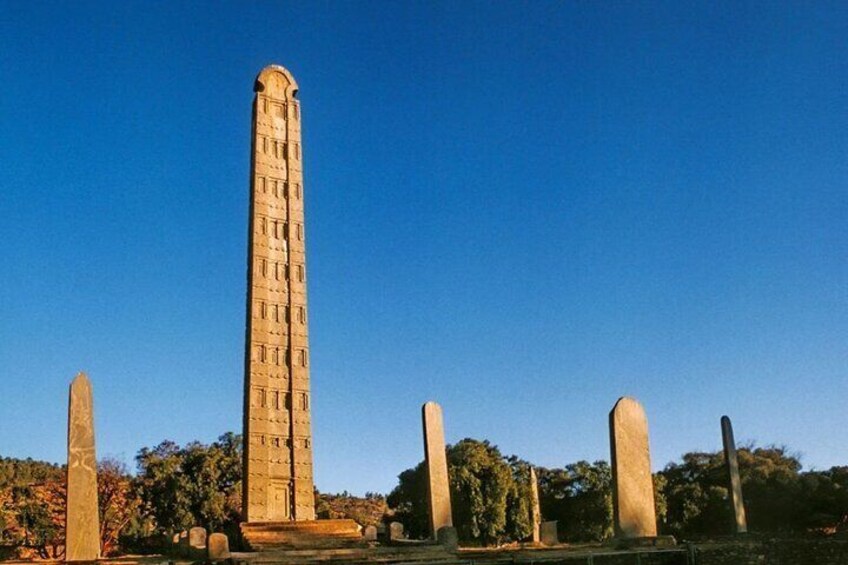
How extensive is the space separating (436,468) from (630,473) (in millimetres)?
3991

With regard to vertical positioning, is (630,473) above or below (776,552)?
above

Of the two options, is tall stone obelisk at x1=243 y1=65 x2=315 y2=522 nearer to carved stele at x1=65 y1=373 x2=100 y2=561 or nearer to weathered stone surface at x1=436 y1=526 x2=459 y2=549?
weathered stone surface at x1=436 y1=526 x2=459 y2=549

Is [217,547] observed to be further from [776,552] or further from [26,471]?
[26,471]

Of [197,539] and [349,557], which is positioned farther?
[197,539]

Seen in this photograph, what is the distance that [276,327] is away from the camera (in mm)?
20219

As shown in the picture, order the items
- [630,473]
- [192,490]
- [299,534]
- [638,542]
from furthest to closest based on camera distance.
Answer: [192,490] < [299,534] < [630,473] < [638,542]

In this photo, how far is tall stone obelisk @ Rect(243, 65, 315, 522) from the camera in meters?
19.2

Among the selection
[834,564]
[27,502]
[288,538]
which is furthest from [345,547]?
[27,502]

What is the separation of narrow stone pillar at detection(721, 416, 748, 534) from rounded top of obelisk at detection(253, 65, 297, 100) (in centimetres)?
1350

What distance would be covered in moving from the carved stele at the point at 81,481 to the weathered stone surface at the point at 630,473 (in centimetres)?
883

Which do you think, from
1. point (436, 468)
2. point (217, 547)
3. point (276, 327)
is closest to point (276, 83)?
point (276, 327)

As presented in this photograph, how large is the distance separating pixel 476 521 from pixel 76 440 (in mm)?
26344

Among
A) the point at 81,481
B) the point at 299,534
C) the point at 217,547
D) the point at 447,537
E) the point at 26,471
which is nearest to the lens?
the point at 81,481

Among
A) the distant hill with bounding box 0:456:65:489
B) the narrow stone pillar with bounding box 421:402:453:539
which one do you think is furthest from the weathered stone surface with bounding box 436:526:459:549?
the distant hill with bounding box 0:456:65:489
